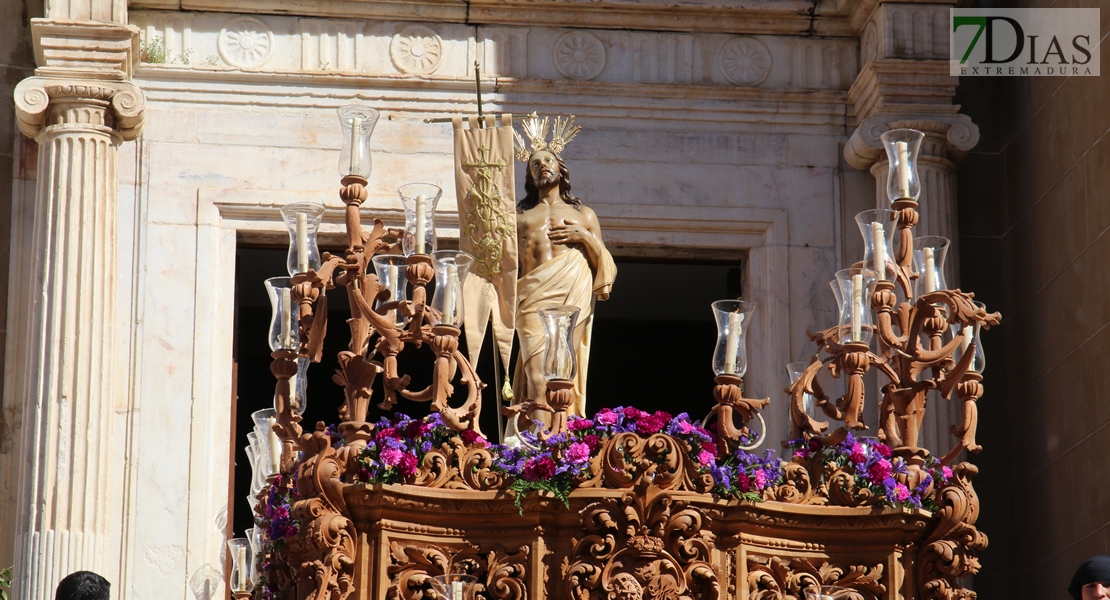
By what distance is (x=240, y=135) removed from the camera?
1284cm

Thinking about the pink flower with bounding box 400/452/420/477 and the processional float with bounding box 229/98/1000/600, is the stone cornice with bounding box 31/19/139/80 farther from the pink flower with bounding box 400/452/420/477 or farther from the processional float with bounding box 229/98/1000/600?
the pink flower with bounding box 400/452/420/477

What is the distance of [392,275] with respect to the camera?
8570 mm

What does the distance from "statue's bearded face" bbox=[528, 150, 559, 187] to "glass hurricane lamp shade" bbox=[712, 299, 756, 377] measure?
2.96m

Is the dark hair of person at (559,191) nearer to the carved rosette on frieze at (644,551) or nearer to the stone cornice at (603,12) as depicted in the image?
the stone cornice at (603,12)

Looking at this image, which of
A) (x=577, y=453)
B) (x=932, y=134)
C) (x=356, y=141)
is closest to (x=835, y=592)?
(x=577, y=453)

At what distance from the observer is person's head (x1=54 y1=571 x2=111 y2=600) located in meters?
6.28

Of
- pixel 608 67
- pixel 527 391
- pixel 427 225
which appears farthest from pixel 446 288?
pixel 608 67

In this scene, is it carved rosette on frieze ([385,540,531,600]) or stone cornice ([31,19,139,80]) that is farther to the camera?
stone cornice ([31,19,139,80])

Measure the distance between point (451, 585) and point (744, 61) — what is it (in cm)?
659

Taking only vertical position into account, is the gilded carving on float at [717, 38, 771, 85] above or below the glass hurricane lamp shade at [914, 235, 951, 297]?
above

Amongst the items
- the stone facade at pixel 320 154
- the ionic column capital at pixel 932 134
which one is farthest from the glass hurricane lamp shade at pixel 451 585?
the ionic column capital at pixel 932 134

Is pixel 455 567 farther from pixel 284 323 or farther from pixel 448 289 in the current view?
pixel 284 323

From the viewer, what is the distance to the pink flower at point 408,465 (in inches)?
322

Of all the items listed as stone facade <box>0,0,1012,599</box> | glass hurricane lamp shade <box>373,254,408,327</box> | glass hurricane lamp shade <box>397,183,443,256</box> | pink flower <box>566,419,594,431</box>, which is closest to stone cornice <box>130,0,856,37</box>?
stone facade <box>0,0,1012,599</box>
